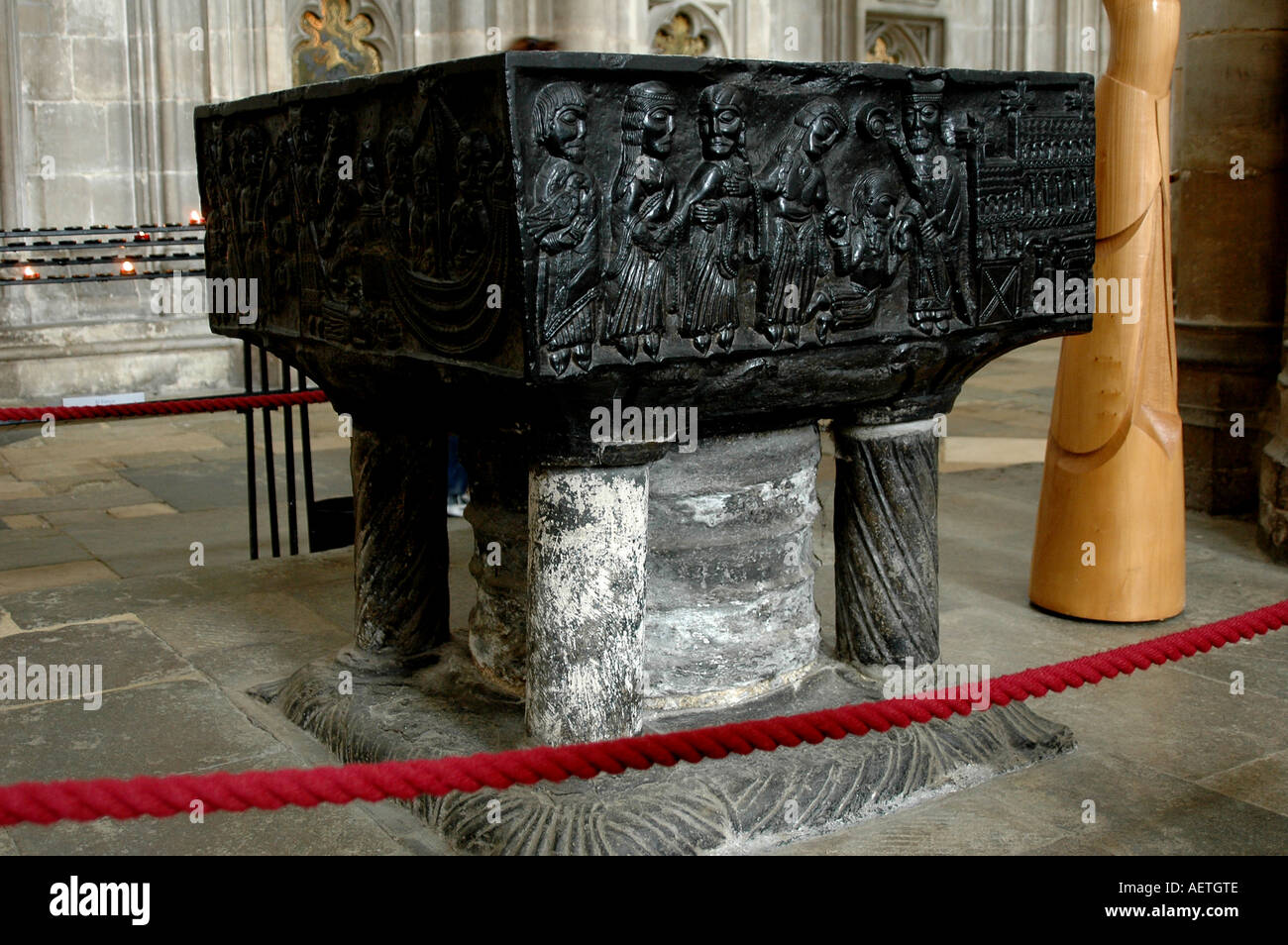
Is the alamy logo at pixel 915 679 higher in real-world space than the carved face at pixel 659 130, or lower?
lower

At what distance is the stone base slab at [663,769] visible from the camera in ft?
8.71

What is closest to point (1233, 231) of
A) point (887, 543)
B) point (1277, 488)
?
point (1277, 488)

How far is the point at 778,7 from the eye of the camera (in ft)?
38.2

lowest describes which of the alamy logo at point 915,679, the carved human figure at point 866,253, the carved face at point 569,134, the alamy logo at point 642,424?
the alamy logo at point 915,679

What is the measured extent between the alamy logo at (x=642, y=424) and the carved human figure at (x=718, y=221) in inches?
6.9

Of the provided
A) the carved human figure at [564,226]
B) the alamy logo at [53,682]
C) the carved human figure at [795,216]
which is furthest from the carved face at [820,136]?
the alamy logo at [53,682]

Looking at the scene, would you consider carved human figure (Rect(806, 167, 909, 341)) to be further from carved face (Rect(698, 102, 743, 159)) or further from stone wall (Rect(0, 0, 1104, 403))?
stone wall (Rect(0, 0, 1104, 403))

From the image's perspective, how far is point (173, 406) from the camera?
15.5ft

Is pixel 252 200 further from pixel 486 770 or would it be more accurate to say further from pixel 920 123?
pixel 486 770

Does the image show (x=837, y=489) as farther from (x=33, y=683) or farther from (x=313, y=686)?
(x=33, y=683)

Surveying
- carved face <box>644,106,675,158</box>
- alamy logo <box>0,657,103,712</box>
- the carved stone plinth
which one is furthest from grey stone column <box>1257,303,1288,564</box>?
alamy logo <box>0,657,103,712</box>

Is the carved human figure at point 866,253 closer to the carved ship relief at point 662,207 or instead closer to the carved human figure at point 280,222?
the carved ship relief at point 662,207

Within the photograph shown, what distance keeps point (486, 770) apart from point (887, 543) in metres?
1.46

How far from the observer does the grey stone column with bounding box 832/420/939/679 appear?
320 centimetres
